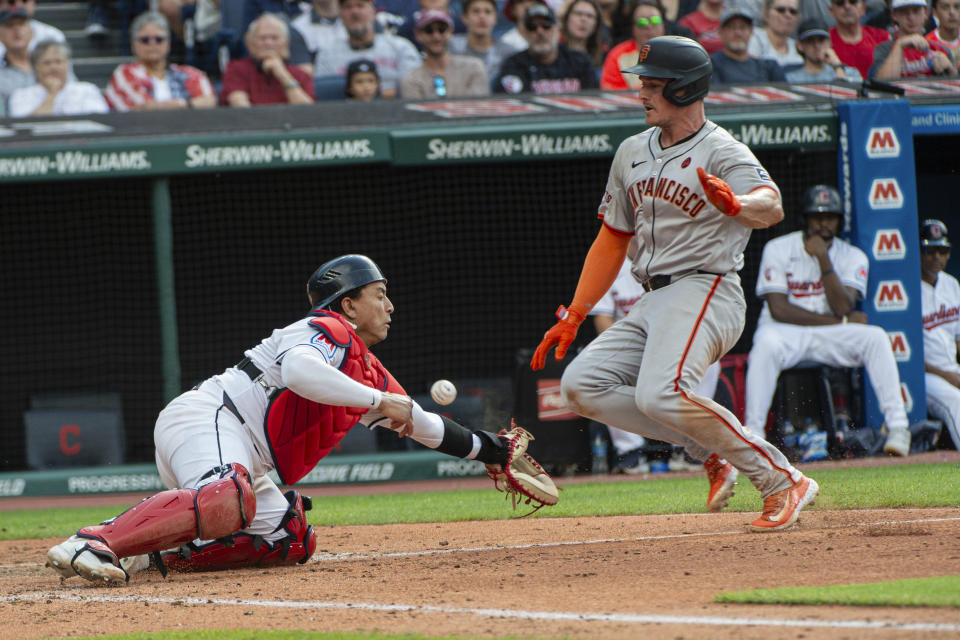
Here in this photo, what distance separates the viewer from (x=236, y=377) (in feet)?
14.0

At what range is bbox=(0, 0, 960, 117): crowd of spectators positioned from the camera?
8.75 metres

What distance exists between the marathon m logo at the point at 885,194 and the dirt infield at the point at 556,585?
3.97 m

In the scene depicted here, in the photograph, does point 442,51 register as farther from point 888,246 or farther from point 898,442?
point 898,442

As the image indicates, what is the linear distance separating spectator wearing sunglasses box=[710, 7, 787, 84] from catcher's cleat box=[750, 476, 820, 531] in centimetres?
535

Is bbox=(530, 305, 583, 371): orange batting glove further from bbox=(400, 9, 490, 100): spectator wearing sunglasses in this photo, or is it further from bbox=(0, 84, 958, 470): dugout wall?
bbox=(0, 84, 958, 470): dugout wall

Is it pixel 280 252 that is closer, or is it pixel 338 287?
pixel 338 287

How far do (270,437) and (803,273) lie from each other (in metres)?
5.06

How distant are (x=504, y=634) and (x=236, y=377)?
1.87m

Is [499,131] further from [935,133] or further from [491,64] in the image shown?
[935,133]

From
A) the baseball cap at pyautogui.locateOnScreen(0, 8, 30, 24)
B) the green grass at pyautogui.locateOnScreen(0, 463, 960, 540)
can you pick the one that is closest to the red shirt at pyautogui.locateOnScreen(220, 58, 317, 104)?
the baseball cap at pyautogui.locateOnScreen(0, 8, 30, 24)

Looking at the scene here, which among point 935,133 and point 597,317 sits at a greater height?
point 935,133

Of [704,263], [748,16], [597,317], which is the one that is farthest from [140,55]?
[704,263]

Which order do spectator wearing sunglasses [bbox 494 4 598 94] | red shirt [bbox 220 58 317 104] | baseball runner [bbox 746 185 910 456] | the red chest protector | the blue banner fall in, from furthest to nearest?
1. spectator wearing sunglasses [bbox 494 4 598 94]
2. red shirt [bbox 220 58 317 104]
3. the blue banner
4. baseball runner [bbox 746 185 910 456]
5. the red chest protector

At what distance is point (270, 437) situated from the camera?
13.6ft
